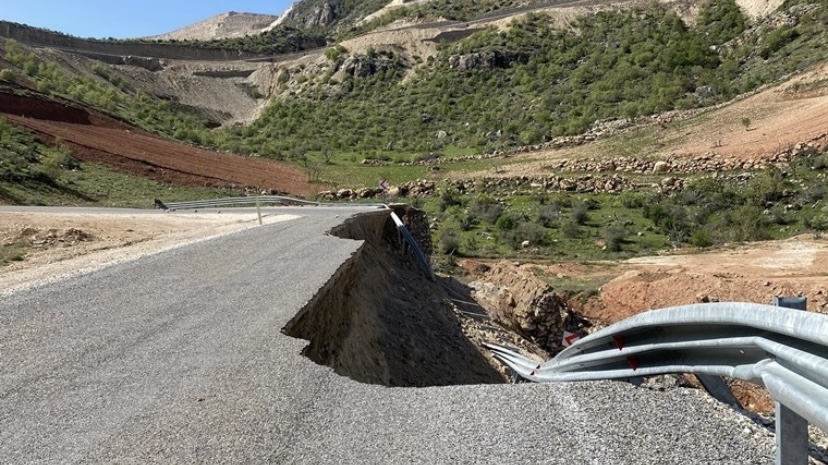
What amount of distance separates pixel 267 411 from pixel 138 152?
3999cm

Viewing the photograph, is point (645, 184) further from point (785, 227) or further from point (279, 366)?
point (279, 366)

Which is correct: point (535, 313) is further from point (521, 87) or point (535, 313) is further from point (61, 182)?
point (521, 87)

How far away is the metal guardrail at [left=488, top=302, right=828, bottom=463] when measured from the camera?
120 inches

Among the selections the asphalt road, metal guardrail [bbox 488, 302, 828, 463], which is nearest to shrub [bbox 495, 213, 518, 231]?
the asphalt road

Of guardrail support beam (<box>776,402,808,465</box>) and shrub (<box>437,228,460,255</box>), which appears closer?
guardrail support beam (<box>776,402,808,465</box>)

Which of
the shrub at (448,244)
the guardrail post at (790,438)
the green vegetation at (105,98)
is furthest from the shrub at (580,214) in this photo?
the green vegetation at (105,98)

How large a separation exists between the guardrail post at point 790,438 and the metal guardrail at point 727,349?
4cm

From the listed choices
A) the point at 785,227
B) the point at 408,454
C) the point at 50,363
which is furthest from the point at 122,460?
the point at 785,227

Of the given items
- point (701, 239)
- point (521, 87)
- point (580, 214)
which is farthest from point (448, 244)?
point (521, 87)

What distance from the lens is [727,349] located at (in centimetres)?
397

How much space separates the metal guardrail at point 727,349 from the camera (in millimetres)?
3037

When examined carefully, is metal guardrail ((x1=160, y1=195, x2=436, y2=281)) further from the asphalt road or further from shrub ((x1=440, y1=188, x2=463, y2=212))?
the asphalt road

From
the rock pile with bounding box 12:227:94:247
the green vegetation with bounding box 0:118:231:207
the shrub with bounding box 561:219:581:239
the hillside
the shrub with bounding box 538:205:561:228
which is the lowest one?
the shrub with bounding box 561:219:581:239

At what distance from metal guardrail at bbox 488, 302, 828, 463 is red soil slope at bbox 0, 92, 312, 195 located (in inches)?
1383
